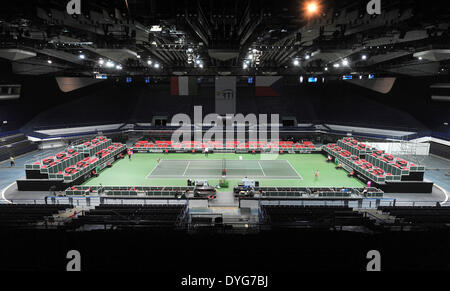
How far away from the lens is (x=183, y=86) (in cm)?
4803

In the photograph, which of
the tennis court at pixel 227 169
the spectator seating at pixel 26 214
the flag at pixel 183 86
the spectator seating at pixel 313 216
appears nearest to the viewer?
the spectator seating at pixel 26 214

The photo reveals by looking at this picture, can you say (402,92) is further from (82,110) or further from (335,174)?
(82,110)

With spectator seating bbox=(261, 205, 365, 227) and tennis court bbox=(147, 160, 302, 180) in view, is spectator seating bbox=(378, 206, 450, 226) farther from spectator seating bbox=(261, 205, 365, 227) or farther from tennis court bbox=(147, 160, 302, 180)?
tennis court bbox=(147, 160, 302, 180)

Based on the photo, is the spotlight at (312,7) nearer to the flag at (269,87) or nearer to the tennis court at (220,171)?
the tennis court at (220,171)

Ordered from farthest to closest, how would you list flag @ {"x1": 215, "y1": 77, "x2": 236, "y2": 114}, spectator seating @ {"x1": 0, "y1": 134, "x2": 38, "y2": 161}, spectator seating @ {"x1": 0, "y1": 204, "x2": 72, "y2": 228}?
flag @ {"x1": 215, "y1": 77, "x2": 236, "y2": 114} → spectator seating @ {"x1": 0, "y1": 134, "x2": 38, "y2": 161} → spectator seating @ {"x1": 0, "y1": 204, "x2": 72, "y2": 228}

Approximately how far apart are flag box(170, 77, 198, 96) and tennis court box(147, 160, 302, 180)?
2080 cm

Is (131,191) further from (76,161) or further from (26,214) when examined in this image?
(76,161)

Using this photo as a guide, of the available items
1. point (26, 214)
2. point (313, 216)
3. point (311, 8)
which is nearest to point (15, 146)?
point (26, 214)

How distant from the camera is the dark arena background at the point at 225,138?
7152 millimetres

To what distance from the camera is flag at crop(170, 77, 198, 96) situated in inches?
1880

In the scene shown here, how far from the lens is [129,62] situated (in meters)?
32.4

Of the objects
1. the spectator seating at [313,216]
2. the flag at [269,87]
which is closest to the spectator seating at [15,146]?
the spectator seating at [313,216]

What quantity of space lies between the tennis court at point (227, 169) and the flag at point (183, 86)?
819 inches

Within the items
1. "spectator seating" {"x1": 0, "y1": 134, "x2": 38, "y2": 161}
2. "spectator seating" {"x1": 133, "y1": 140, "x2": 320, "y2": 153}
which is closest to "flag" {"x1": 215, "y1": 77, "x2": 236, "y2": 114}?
"spectator seating" {"x1": 133, "y1": 140, "x2": 320, "y2": 153}
